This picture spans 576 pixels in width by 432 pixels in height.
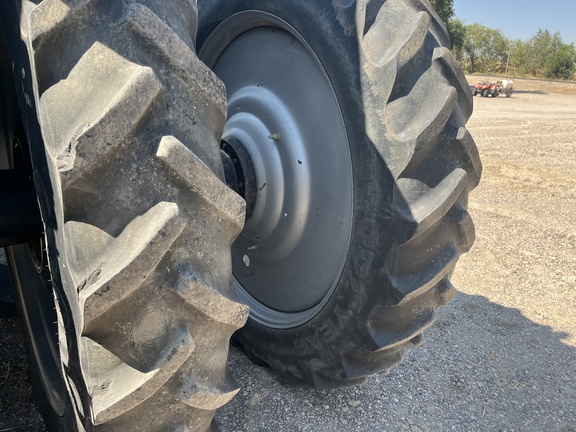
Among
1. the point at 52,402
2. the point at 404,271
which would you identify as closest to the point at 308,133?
the point at 404,271

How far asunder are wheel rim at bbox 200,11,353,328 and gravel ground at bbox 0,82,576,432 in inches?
13.4

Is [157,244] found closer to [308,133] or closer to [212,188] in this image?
[212,188]

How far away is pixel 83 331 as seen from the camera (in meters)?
0.97

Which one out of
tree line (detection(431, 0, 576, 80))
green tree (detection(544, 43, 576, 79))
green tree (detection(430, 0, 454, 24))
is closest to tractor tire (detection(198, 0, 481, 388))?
green tree (detection(430, 0, 454, 24))

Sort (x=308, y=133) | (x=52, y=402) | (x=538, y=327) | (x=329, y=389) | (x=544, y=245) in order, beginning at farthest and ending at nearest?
(x=544, y=245) → (x=538, y=327) → (x=329, y=389) → (x=308, y=133) → (x=52, y=402)

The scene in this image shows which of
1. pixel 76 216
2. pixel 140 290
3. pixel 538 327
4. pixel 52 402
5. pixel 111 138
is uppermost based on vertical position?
pixel 111 138

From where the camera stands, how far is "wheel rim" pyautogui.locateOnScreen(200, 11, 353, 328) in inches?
67.7

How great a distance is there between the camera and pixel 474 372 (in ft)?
7.70

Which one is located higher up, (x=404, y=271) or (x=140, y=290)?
(x=140, y=290)

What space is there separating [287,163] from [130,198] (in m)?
0.96

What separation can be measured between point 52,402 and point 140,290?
77 cm

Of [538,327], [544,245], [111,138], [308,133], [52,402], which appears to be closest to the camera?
[111,138]

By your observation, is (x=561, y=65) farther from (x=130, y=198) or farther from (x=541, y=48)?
(x=130, y=198)

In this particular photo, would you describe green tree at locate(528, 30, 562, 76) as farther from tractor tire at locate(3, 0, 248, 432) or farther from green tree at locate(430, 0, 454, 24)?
tractor tire at locate(3, 0, 248, 432)
